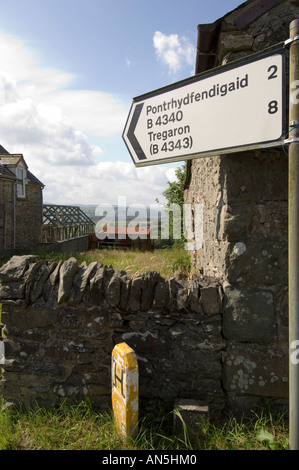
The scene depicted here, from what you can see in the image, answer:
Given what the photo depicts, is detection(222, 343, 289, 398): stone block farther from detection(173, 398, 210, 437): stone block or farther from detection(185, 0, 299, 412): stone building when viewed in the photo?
detection(173, 398, 210, 437): stone block

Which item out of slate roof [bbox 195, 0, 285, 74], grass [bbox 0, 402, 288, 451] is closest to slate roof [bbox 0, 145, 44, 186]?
slate roof [bbox 195, 0, 285, 74]

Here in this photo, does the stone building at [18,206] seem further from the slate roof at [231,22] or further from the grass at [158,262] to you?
the slate roof at [231,22]

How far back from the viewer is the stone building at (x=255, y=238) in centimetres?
269

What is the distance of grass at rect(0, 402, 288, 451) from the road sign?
204 cm

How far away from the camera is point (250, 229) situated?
2.73 m

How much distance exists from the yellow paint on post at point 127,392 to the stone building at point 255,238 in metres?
0.84

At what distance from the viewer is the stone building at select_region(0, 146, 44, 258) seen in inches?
695

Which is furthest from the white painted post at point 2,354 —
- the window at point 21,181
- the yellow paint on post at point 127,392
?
the window at point 21,181

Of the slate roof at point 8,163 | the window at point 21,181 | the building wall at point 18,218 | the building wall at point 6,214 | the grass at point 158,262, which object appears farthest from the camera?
the window at point 21,181

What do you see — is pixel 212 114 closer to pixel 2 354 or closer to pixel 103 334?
pixel 103 334

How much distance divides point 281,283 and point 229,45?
2.00m

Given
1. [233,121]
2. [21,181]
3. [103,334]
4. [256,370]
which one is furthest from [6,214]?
[233,121]
